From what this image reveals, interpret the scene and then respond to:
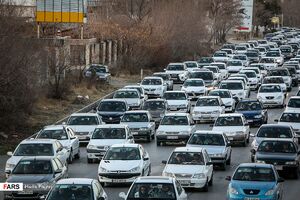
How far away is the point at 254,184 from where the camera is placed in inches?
976

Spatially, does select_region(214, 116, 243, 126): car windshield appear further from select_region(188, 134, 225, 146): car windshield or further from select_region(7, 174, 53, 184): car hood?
select_region(7, 174, 53, 184): car hood

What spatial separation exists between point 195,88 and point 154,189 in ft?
117

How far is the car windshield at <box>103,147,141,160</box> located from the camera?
29.2 meters

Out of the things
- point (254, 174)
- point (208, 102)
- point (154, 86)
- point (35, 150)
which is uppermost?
point (254, 174)

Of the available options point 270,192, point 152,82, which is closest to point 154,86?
point 152,82

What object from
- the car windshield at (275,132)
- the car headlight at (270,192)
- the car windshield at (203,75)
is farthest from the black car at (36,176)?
the car windshield at (203,75)

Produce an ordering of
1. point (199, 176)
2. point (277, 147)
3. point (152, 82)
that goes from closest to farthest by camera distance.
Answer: point (199, 176) → point (277, 147) → point (152, 82)

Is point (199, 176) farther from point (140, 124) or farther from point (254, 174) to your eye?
point (140, 124)

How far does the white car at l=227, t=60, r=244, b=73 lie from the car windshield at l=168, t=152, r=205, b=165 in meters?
43.6

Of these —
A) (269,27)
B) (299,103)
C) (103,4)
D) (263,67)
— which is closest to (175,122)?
(299,103)

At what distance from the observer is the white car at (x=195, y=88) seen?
5716cm

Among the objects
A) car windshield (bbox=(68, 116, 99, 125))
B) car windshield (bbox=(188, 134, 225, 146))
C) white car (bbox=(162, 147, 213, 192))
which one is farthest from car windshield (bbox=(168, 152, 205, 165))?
car windshield (bbox=(68, 116, 99, 125))

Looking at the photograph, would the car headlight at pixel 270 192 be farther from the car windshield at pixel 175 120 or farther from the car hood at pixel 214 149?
the car windshield at pixel 175 120

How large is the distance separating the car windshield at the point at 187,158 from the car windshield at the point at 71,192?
A: 7.11 meters
